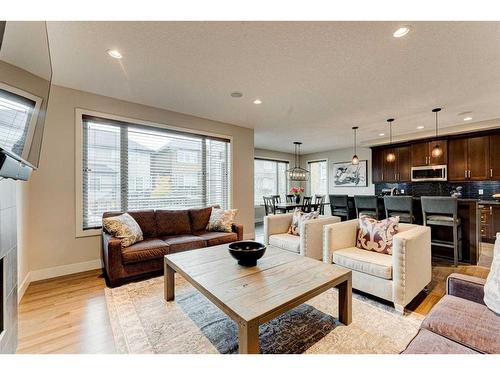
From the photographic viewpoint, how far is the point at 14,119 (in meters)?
1.20

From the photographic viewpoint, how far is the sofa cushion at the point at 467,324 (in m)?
1.06

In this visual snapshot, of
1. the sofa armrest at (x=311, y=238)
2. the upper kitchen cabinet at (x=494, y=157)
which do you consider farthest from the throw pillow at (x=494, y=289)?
the upper kitchen cabinet at (x=494, y=157)

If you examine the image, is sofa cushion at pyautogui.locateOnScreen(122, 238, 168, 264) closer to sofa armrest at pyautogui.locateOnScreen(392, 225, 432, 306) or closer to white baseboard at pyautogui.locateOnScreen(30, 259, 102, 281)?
white baseboard at pyautogui.locateOnScreen(30, 259, 102, 281)

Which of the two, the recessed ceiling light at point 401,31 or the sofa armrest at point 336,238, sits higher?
the recessed ceiling light at point 401,31

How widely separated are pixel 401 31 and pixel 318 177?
22.3ft

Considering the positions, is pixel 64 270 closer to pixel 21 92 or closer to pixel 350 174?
pixel 21 92

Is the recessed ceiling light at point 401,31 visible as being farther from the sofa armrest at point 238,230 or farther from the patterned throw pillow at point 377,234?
the sofa armrest at point 238,230

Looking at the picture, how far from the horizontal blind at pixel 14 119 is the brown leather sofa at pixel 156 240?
5.29 ft

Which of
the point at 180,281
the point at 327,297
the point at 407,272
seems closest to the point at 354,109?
the point at 407,272

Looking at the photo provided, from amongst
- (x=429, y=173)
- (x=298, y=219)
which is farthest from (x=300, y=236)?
(x=429, y=173)

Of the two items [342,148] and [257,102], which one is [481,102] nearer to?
[257,102]

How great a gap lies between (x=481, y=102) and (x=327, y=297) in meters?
3.97

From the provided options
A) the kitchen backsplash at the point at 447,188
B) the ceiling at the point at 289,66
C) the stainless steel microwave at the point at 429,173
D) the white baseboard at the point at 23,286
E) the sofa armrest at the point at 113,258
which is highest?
the ceiling at the point at 289,66

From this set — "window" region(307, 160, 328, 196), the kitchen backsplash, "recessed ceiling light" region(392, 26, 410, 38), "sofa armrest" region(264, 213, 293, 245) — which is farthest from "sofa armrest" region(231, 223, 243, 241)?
"window" region(307, 160, 328, 196)
